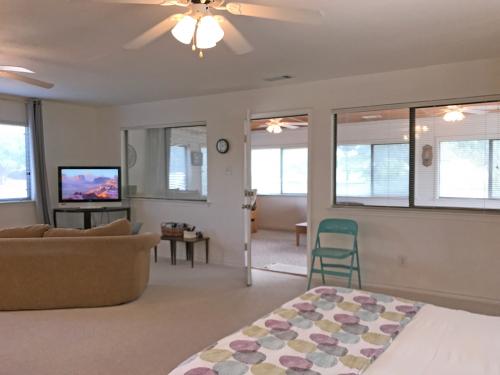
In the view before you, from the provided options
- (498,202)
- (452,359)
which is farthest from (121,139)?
(452,359)

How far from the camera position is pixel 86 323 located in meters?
3.47

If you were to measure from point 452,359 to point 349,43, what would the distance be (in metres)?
2.60

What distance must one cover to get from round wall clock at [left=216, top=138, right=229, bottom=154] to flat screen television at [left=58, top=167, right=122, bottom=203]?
1784mm

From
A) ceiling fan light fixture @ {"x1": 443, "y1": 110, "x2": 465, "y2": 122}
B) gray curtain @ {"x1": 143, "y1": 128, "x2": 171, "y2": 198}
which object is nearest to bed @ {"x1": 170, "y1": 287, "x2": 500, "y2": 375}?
ceiling fan light fixture @ {"x1": 443, "y1": 110, "x2": 465, "y2": 122}

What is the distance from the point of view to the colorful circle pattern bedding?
1.51m

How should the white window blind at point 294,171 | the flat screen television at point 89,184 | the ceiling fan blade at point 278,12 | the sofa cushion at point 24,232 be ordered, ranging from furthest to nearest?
the white window blind at point 294,171 → the flat screen television at point 89,184 → the sofa cushion at point 24,232 → the ceiling fan blade at point 278,12

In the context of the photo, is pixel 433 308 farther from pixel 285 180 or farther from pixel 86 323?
pixel 285 180

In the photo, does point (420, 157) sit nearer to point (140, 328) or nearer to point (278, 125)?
point (140, 328)

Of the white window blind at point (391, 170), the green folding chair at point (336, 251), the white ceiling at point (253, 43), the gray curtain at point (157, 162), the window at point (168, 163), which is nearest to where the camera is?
the white ceiling at point (253, 43)

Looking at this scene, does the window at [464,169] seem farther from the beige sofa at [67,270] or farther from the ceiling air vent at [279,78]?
the beige sofa at [67,270]

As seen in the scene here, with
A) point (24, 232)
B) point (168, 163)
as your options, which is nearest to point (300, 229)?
point (168, 163)

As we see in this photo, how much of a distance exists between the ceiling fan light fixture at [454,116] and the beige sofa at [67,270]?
3303mm

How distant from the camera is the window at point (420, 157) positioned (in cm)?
404

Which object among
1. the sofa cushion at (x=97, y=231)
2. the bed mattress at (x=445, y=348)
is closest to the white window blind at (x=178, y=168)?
the sofa cushion at (x=97, y=231)
